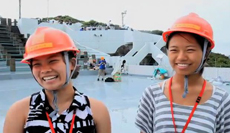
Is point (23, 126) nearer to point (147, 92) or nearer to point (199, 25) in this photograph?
point (147, 92)

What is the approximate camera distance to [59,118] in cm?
113

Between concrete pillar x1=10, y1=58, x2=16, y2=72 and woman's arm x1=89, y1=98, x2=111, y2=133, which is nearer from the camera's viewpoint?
woman's arm x1=89, y1=98, x2=111, y2=133

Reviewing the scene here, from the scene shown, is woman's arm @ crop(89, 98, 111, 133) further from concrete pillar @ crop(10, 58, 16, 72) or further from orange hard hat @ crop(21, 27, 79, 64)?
concrete pillar @ crop(10, 58, 16, 72)

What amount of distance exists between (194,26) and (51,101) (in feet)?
2.71

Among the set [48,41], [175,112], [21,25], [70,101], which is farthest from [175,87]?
[21,25]

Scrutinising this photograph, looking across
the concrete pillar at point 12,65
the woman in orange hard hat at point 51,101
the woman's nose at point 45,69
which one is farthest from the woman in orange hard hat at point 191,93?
the concrete pillar at point 12,65

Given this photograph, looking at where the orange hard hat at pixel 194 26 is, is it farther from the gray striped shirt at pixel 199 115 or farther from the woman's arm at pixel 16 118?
the woman's arm at pixel 16 118

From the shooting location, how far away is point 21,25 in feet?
59.8

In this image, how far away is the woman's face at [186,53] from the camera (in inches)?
45.3

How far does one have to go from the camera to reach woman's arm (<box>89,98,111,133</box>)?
3.95 ft

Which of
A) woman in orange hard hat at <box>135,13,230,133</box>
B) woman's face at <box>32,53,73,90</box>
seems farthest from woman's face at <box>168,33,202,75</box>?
woman's face at <box>32,53,73,90</box>

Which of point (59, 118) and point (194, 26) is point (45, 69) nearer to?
point (59, 118)

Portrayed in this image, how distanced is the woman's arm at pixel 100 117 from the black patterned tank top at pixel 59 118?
3cm

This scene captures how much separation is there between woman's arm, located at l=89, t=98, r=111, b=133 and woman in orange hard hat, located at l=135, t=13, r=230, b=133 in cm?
27
